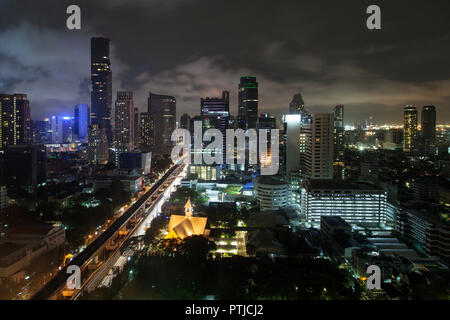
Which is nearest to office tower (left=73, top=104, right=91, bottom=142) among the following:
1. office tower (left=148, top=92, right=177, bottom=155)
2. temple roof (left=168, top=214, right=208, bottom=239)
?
office tower (left=148, top=92, right=177, bottom=155)

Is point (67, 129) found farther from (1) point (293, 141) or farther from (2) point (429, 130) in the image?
(2) point (429, 130)

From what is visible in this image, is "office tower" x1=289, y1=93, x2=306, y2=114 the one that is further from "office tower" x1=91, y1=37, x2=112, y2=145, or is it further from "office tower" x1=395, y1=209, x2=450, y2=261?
"office tower" x1=91, y1=37, x2=112, y2=145

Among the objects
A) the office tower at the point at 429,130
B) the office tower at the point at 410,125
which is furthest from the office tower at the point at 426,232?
the office tower at the point at 410,125

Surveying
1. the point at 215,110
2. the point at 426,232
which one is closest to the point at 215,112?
the point at 215,110
